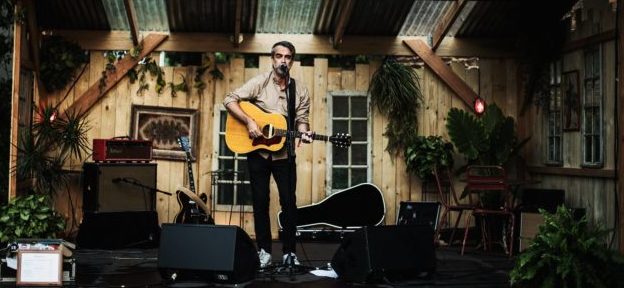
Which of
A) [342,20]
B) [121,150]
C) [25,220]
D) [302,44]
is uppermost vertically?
[342,20]

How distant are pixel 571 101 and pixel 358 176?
2296 millimetres

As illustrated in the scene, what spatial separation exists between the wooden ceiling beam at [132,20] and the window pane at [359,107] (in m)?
2.34

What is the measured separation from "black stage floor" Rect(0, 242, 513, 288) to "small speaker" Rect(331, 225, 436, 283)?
70 millimetres

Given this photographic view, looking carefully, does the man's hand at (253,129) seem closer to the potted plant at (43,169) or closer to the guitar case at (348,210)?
the potted plant at (43,169)

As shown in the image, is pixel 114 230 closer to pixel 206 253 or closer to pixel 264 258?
pixel 264 258

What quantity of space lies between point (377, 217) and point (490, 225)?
116cm

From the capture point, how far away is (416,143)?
7.79 metres

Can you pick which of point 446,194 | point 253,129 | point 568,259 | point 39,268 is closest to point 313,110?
point 446,194

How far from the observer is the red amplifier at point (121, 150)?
7008 millimetres

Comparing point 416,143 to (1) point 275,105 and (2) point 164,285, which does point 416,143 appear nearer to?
(1) point 275,105

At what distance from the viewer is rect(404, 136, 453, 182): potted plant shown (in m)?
7.64

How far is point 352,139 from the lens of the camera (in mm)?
8094

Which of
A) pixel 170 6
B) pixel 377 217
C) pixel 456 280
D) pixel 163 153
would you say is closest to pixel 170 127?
pixel 163 153

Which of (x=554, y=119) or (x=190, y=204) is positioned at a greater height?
(x=554, y=119)
